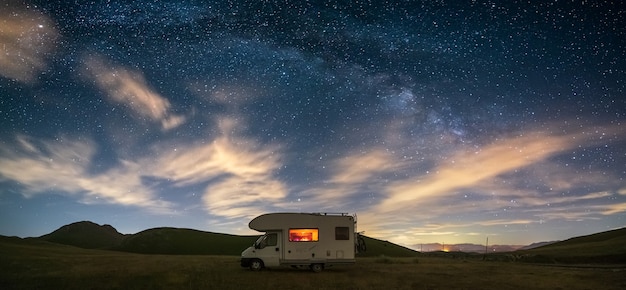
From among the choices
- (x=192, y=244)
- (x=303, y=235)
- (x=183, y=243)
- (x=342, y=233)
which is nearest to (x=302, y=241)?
(x=303, y=235)

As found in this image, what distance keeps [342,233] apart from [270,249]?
5059 millimetres

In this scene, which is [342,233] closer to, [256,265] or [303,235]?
[303,235]

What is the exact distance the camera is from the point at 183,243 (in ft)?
498

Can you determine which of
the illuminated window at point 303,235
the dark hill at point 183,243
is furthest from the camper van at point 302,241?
the dark hill at point 183,243

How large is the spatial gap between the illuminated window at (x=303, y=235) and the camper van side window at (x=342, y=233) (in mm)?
1405

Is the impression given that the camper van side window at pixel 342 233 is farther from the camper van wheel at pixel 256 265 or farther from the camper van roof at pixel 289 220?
the camper van wheel at pixel 256 265

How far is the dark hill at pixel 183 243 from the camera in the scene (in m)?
141

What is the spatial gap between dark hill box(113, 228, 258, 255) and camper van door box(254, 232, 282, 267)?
357ft

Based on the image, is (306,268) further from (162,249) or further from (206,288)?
(162,249)

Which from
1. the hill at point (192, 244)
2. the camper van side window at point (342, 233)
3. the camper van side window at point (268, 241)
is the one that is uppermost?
the camper van side window at point (342, 233)

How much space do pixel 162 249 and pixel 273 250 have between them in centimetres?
12689

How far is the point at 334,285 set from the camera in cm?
2120

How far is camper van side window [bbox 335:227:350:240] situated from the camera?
100 ft

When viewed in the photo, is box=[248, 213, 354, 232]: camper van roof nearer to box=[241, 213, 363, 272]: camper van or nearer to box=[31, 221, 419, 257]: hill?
box=[241, 213, 363, 272]: camper van
